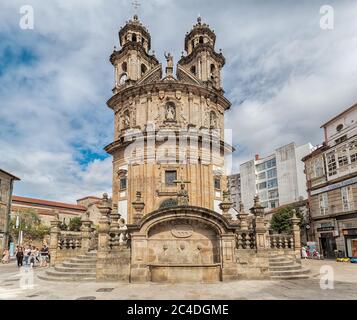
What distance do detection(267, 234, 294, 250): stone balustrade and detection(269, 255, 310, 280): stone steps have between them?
8.92 feet

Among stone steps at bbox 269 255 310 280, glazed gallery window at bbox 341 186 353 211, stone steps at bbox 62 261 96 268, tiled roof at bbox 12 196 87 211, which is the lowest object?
stone steps at bbox 269 255 310 280

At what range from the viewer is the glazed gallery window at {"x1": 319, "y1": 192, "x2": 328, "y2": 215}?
100.0ft

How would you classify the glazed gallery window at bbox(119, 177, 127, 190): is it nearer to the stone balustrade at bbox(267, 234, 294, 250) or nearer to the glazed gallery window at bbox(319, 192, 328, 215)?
the stone balustrade at bbox(267, 234, 294, 250)

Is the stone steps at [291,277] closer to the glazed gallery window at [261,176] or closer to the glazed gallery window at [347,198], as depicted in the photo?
the glazed gallery window at [347,198]

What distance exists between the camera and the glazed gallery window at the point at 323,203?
30469 mm

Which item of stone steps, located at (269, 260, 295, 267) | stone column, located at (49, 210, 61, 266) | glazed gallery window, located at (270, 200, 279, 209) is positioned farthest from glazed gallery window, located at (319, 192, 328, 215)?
glazed gallery window, located at (270, 200, 279, 209)

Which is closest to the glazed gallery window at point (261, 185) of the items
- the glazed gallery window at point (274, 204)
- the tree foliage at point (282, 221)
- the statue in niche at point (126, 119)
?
the glazed gallery window at point (274, 204)

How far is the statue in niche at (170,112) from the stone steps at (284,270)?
47.1 ft

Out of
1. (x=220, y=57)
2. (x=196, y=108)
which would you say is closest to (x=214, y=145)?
(x=196, y=108)

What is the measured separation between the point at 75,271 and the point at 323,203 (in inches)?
1043

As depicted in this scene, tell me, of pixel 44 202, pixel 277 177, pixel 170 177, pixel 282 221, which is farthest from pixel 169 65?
pixel 44 202

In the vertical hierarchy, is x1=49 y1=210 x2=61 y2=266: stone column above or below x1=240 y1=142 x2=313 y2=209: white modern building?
below

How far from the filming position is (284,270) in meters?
13.9

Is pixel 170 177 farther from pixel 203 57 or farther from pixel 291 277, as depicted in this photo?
pixel 203 57
